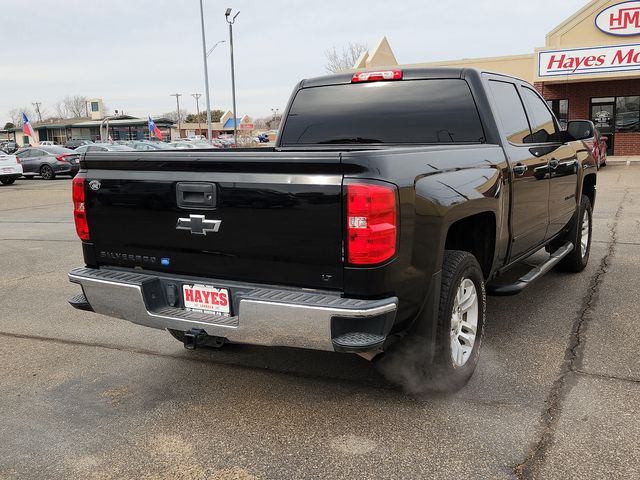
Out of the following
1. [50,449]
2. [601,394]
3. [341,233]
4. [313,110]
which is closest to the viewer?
[341,233]

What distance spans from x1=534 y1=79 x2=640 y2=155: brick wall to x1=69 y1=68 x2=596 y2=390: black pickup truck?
23814 mm

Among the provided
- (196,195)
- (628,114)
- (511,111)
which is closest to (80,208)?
(196,195)

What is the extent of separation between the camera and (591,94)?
26047mm

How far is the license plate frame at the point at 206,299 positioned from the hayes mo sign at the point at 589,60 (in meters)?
24.3

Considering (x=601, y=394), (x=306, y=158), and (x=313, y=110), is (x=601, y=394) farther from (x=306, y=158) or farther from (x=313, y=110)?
(x=313, y=110)

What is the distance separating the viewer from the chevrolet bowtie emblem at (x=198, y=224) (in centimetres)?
321

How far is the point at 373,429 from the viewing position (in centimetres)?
325

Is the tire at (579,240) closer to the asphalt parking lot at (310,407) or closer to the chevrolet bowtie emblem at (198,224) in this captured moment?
the asphalt parking lot at (310,407)

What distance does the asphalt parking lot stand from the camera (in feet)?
9.61

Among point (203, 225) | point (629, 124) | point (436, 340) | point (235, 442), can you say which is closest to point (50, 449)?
point (235, 442)

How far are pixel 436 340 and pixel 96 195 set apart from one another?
7.07 ft

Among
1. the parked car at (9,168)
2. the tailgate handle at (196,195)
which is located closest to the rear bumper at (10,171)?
the parked car at (9,168)

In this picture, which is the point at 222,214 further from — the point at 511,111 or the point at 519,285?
the point at 511,111

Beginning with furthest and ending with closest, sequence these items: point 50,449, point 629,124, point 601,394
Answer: point 629,124 < point 601,394 < point 50,449
